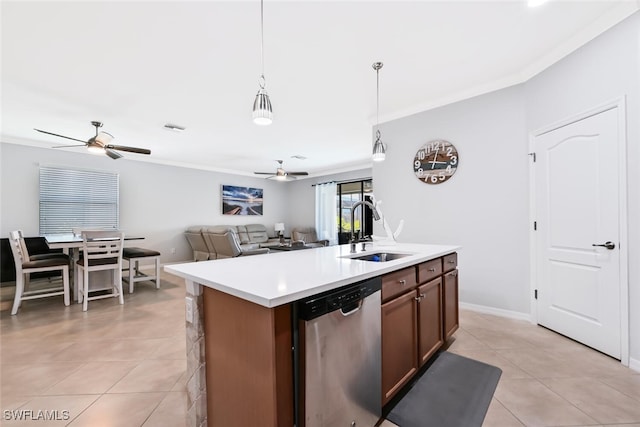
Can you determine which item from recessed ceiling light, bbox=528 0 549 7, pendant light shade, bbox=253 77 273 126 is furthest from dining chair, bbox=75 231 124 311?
recessed ceiling light, bbox=528 0 549 7

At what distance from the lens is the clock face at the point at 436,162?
3.35 meters

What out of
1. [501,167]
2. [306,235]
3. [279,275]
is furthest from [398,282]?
[306,235]

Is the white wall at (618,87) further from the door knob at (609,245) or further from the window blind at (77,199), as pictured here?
the window blind at (77,199)

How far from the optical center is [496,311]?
3066 mm

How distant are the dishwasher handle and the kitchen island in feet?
0.37

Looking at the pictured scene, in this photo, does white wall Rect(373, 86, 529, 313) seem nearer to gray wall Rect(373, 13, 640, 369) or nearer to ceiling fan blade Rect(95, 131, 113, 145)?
gray wall Rect(373, 13, 640, 369)

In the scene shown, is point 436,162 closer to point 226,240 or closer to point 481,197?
point 481,197

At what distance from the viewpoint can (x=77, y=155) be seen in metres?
5.34

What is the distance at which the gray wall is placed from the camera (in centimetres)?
204

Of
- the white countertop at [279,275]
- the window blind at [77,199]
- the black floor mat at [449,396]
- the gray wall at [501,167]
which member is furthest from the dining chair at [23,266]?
the gray wall at [501,167]

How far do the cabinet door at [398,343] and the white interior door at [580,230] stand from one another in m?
1.72

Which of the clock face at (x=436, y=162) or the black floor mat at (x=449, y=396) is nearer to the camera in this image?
the black floor mat at (x=449, y=396)

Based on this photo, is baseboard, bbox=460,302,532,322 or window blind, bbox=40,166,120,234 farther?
window blind, bbox=40,166,120,234

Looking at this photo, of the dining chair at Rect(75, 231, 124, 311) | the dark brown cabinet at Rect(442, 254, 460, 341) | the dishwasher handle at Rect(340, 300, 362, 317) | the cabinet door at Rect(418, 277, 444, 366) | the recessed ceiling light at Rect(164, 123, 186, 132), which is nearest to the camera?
the dishwasher handle at Rect(340, 300, 362, 317)
